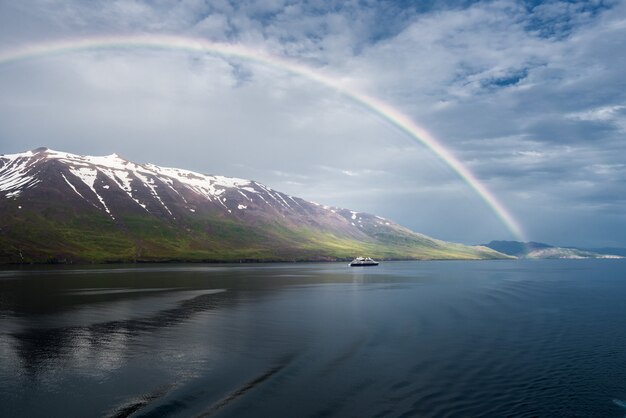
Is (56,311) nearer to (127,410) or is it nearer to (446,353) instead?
(127,410)

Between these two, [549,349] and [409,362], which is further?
[549,349]

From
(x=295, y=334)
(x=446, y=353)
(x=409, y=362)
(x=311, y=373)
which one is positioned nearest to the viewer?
(x=311, y=373)

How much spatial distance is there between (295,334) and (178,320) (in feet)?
66.1

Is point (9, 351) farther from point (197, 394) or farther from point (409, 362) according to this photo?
point (409, 362)

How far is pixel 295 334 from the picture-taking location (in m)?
55.8

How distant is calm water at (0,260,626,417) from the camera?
30.0 meters

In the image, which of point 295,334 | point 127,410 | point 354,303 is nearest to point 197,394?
point 127,410

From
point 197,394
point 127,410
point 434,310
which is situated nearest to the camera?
point 127,410

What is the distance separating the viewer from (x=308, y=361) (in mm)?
42031

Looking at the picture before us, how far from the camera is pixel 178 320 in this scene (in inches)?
2562

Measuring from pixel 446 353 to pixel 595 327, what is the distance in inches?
1210

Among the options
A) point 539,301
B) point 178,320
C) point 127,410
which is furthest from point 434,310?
point 127,410

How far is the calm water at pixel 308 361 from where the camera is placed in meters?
30.0

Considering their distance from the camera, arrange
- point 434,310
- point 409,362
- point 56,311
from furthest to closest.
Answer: point 434,310 → point 56,311 → point 409,362
